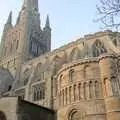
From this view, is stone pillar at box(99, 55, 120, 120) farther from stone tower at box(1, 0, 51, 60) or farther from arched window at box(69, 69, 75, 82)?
stone tower at box(1, 0, 51, 60)

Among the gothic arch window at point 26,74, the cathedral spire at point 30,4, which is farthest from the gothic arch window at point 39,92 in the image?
the cathedral spire at point 30,4

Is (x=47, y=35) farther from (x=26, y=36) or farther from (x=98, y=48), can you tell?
(x=98, y=48)

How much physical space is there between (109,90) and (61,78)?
6086 millimetres

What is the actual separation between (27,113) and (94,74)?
7597 mm

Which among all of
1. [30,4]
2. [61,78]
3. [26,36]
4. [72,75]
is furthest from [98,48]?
[30,4]

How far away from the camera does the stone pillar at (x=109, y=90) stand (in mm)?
22081

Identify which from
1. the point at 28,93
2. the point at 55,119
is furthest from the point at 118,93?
the point at 28,93

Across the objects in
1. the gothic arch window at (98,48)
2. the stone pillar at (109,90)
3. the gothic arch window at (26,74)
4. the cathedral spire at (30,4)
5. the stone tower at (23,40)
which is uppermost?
the cathedral spire at (30,4)

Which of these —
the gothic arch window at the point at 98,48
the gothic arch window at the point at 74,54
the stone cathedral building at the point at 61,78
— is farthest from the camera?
the gothic arch window at the point at 74,54

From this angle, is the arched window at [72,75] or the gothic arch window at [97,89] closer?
the gothic arch window at [97,89]

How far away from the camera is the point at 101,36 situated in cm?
3578

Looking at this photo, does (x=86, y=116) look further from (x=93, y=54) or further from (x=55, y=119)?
(x=93, y=54)

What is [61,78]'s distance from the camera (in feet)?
89.8

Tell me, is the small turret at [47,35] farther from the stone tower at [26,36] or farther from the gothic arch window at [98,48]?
the gothic arch window at [98,48]
